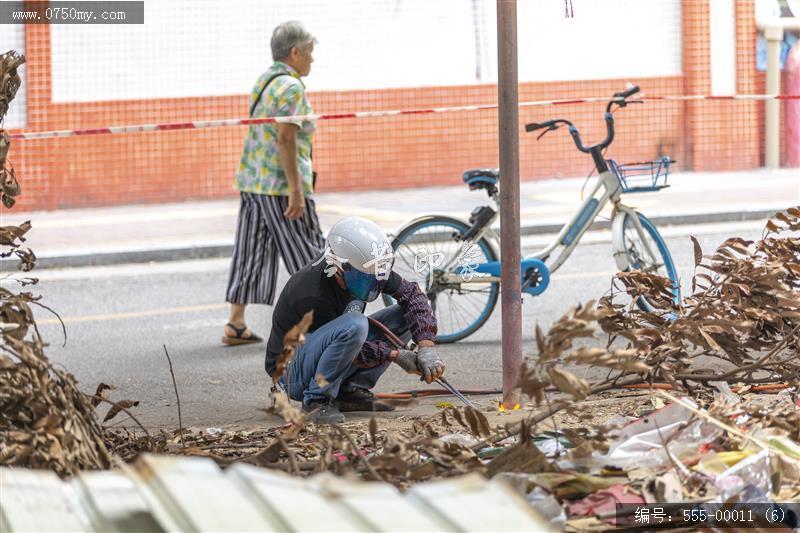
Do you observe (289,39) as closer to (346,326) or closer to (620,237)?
(620,237)

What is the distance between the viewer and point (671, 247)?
11.0 meters

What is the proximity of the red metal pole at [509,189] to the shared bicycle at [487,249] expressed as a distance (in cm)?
171

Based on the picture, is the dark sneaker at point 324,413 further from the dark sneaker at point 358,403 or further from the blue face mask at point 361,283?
the blue face mask at point 361,283

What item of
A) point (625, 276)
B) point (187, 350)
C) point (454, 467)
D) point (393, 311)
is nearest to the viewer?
point (454, 467)

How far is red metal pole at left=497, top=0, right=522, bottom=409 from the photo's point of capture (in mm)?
5426

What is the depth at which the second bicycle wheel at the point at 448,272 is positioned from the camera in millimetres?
7473

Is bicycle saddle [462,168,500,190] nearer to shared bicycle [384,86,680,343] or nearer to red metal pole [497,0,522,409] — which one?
shared bicycle [384,86,680,343]

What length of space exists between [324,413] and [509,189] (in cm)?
130

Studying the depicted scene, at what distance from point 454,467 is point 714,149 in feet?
42.7

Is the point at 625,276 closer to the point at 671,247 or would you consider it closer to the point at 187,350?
the point at 187,350

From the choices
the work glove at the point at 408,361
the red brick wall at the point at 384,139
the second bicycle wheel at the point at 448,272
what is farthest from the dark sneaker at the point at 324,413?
the red brick wall at the point at 384,139

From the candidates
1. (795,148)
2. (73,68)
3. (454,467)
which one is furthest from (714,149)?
(454,467)

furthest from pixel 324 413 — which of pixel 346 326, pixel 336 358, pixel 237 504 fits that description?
pixel 237 504

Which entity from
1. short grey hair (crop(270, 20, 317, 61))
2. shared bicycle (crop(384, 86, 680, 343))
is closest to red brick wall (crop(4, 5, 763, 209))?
short grey hair (crop(270, 20, 317, 61))
